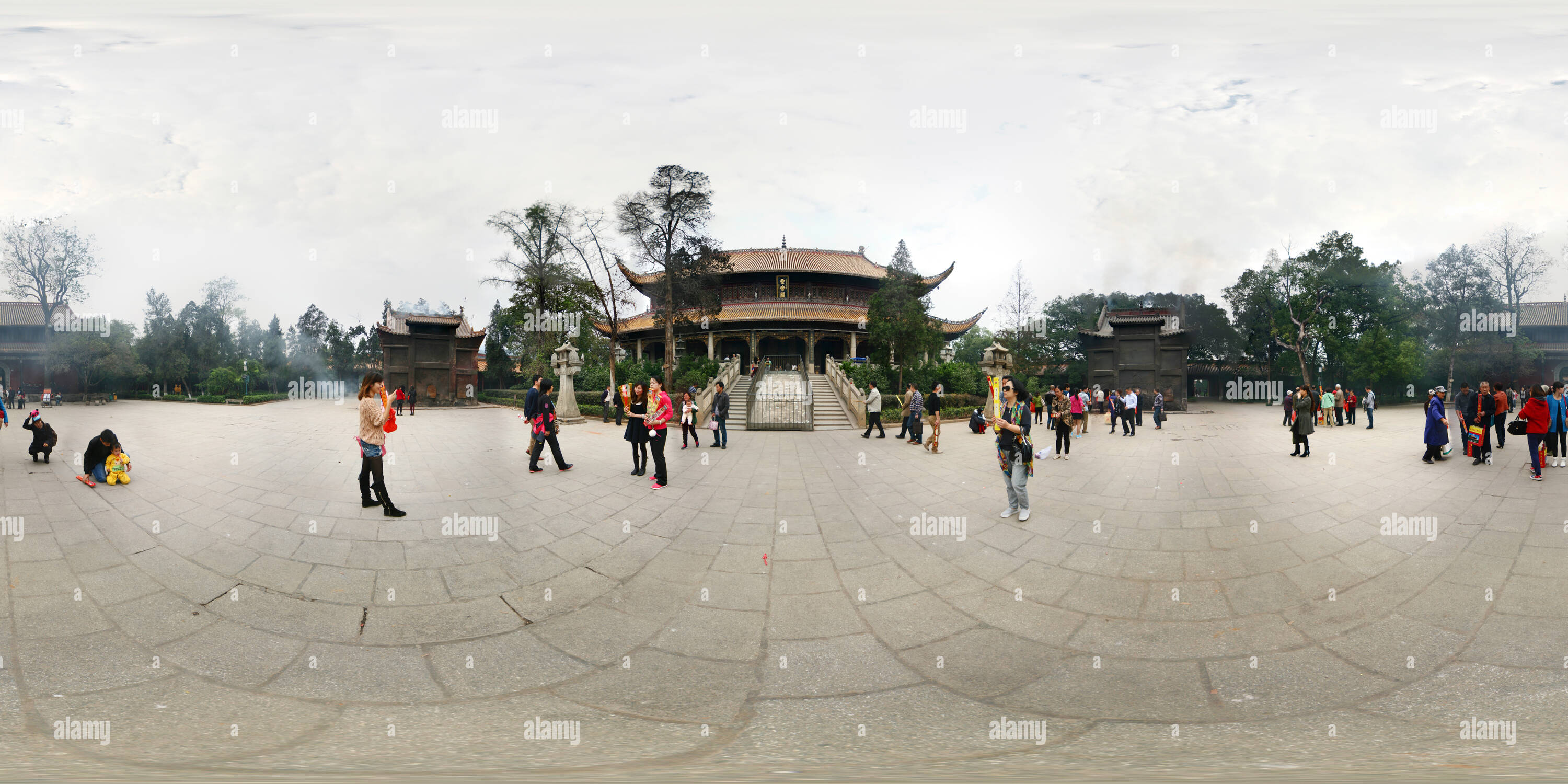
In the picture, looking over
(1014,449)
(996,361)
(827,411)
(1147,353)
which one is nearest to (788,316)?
(827,411)

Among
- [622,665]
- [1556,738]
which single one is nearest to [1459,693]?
[1556,738]

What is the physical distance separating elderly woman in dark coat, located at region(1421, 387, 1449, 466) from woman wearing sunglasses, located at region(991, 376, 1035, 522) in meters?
5.85

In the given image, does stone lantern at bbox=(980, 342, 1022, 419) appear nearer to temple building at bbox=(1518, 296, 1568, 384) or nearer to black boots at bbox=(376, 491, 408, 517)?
black boots at bbox=(376, 491, 408, 517)

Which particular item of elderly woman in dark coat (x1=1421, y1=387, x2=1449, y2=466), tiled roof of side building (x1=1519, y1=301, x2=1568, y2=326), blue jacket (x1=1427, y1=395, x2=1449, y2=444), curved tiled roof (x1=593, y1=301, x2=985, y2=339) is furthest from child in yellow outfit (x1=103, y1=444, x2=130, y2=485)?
tiled roof of side building (x1=1519, y1=301, x2=1568, y2=326)

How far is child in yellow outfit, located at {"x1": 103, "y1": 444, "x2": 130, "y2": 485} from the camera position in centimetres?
455

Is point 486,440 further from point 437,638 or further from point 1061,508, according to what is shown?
point 1061,508

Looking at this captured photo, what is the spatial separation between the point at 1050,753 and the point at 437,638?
352 cm

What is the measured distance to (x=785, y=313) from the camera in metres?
32.7

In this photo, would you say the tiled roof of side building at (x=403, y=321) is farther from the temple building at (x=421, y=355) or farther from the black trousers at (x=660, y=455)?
the black trousers at (x=660, y=455)

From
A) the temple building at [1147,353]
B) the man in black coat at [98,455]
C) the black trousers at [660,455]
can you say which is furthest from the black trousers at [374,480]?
the temple building at [1147,353]

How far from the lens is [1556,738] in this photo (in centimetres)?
264

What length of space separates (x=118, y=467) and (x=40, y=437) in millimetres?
938

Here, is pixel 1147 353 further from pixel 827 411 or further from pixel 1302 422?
pixel 1302 422

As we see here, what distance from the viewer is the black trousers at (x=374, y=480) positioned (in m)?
4.66
